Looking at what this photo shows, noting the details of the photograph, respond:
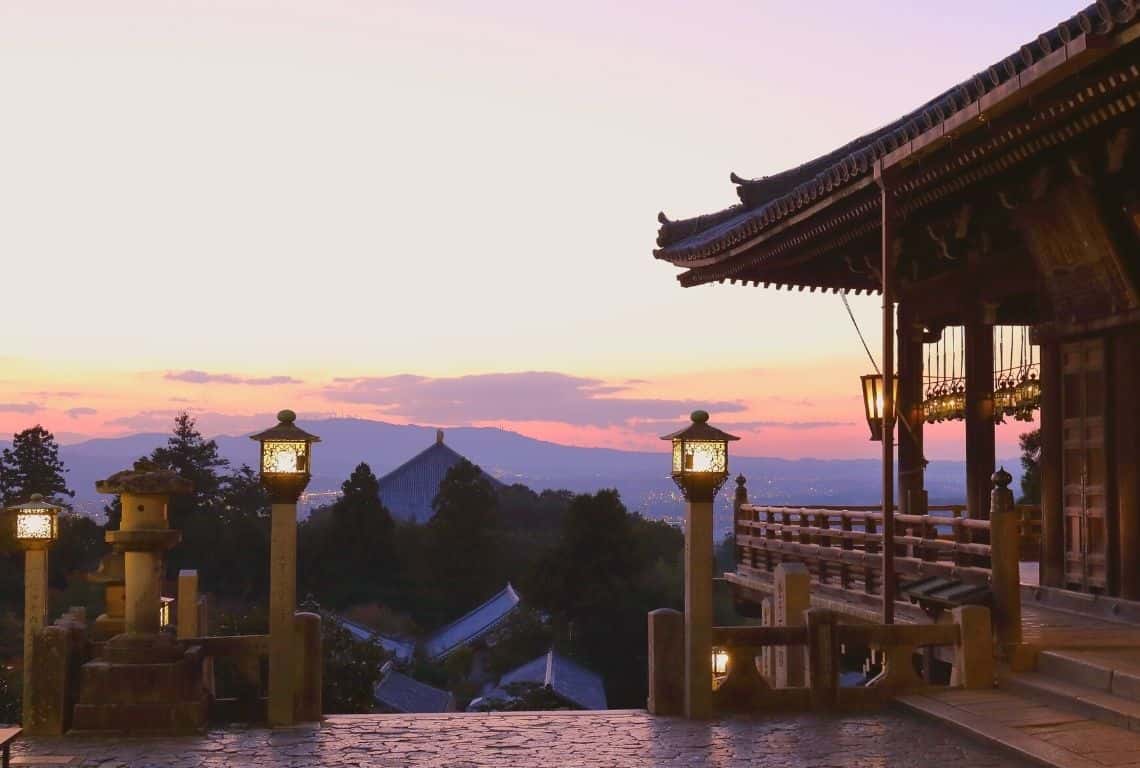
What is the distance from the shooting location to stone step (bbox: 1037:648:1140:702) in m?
9.62

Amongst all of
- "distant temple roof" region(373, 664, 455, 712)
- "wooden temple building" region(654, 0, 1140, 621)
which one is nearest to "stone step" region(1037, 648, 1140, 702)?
"wooden temple building" region(654, 0, 1140, 621)

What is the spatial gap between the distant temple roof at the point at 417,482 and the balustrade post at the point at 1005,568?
69.1 metres

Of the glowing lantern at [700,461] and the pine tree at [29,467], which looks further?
the pine tree at [29,467]

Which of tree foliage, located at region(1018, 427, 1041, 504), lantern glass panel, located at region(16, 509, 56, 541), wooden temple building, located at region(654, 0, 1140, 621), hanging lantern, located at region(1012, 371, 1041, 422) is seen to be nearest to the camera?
wooden temple building, located at region(654, 0, 1140, 621)

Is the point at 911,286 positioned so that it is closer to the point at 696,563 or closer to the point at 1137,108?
the point at 1137,108

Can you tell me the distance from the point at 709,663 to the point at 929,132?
5187mm

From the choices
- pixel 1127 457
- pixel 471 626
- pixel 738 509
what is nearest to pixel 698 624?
pixel 1127 457

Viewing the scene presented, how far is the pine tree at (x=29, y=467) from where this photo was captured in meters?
45.2

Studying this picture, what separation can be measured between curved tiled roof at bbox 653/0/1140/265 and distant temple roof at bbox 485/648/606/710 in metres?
16.4

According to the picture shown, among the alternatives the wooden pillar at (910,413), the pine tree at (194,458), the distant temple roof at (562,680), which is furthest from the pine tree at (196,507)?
the wooden pillar at (910,413)

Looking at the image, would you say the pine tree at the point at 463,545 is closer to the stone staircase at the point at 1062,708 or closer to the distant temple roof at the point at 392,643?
the distant temple roof at the point at 392,643

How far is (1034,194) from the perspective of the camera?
43.5 feet

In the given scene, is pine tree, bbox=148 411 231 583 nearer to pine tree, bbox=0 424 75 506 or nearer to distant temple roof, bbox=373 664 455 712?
pine tree, bbox=0 424 75 506

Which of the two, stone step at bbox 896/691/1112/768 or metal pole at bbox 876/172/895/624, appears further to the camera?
metal pole at bbox 876/172/895/624
